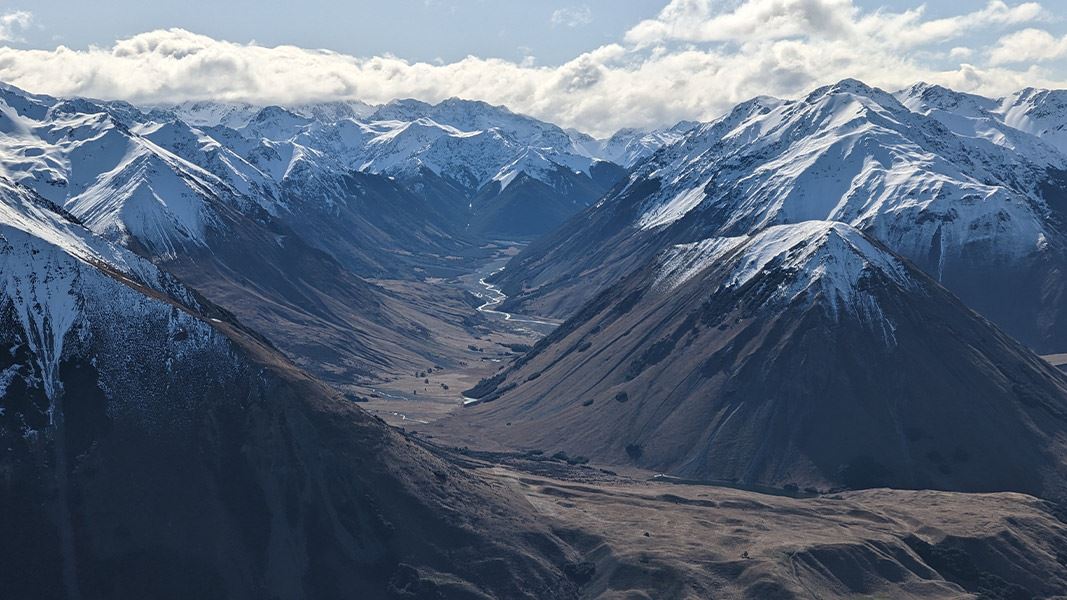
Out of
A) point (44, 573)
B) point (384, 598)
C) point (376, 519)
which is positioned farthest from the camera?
point (376, 519)

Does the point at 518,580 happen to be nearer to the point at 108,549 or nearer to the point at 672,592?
the point at 672,592

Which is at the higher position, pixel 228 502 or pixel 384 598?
pixel 228 502

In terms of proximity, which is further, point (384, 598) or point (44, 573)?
point (384, 598)

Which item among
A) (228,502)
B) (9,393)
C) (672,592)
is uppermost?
(9,393)

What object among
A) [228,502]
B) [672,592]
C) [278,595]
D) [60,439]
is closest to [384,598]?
[278,595]

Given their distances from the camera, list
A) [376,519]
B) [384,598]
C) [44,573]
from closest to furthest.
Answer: [44,573] → [384,598] → [376,519]

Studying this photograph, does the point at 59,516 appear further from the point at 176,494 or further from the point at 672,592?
the point at 672,592

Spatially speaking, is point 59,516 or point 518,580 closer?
point 59,516

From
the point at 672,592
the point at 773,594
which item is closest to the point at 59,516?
the point at 672,592

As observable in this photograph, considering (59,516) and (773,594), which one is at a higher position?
(59,516)
